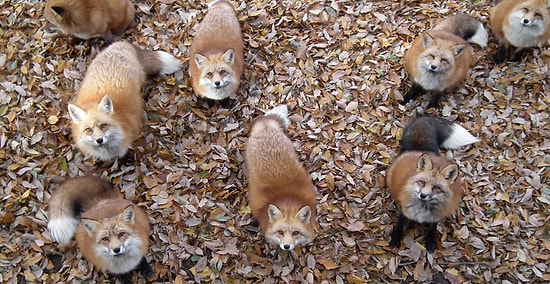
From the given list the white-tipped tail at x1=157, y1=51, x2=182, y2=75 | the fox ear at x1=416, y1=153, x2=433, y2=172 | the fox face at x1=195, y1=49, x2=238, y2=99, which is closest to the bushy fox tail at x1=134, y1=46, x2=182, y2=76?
the white-tipped tail at x1=157, y1=51, x2=182, y2=75

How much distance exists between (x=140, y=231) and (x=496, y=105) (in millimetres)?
4477

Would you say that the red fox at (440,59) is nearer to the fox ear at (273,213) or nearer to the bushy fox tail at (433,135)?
the bushy fox tail at (433,135)

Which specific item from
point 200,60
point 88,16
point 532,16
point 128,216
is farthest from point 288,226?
point 532,16

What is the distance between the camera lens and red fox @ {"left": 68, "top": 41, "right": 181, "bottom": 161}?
175 inches

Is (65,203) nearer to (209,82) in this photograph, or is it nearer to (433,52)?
(209,82)

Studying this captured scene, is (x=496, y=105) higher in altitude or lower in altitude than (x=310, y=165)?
higher

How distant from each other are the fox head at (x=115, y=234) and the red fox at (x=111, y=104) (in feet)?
3.04

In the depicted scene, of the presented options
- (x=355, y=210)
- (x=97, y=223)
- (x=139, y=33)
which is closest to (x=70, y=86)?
(x=139, y=33)

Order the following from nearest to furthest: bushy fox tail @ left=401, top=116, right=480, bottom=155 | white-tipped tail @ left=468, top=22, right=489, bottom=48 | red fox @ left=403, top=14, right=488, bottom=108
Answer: bushy fox tail @ left=401, top=116, right=480, bottom=155 < red fox @ left=403, top=14, right=488, bottom=108 < white-tipped tail @ left=468, top=22, right=489, bottom=48

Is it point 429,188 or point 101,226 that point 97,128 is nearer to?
point 101,226

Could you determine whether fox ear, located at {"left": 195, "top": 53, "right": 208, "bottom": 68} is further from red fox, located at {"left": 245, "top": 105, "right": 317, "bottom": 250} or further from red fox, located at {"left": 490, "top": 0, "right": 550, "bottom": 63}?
red fox, located at {"left": 490, "top": 0, "right": 550, "bottom": 63}

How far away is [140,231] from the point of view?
4.09 meters

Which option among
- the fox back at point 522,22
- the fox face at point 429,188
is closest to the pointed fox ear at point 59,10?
the fox face at point 429,188

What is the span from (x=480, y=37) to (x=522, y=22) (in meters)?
0.55
